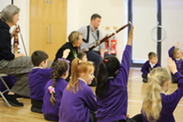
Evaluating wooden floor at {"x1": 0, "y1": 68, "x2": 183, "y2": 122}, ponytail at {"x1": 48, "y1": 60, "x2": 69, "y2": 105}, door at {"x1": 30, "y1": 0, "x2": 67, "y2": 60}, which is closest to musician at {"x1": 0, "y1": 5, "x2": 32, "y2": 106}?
wooden floor at {"x1": 0, "y1": 68, "x2": 183, "y2": 122}

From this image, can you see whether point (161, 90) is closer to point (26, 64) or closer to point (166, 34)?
point (26, 64)

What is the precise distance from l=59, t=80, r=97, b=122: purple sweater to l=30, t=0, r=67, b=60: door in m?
5.15

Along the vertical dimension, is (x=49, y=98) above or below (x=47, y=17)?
below

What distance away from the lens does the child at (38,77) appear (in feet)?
11.5

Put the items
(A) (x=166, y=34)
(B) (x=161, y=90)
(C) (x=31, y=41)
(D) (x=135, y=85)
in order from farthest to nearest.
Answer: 1. (A) (x=166, y=34)
2. (C) (x=31, y=41)
3. (D) (x=135, y=85)
4. (B) (x=161, y=90)

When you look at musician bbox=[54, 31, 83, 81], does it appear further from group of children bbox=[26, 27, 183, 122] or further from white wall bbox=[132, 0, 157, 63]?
white wall bbox=[132, 0, 157, 63]

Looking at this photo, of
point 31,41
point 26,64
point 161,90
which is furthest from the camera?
point 31,41

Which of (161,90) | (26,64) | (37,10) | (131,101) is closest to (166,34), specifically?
(37,10)

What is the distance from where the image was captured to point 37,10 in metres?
7.57

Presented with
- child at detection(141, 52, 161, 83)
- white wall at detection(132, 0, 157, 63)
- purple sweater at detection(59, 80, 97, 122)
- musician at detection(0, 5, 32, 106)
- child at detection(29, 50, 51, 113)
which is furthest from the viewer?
white wall at detection(132, 0, 157, 63)

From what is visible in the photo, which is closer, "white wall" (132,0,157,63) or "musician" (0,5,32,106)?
"musician" (0,5,32,106)

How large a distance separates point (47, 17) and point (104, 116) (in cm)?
575

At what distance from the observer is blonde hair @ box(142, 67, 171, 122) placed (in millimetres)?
2111

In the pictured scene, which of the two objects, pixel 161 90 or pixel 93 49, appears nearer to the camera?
pixel 161 90
